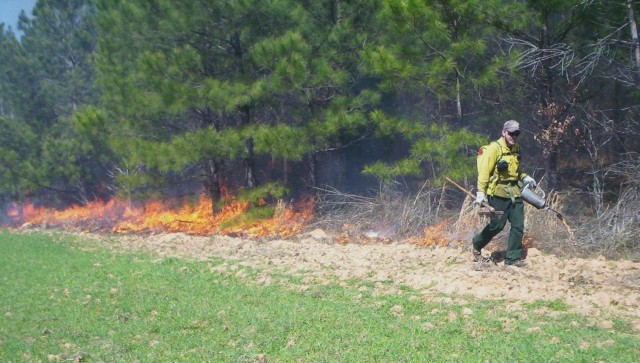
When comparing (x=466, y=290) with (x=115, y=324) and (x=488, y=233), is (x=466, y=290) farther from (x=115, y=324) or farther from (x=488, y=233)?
(x=115, y=324)

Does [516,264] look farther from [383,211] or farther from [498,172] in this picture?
[383,211]

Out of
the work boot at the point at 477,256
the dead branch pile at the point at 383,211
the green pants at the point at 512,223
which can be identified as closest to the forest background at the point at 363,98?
the dead branch pile at the point at 383,211

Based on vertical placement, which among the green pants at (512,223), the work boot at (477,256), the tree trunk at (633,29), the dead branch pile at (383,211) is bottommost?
the dead branch pile at (383,211)

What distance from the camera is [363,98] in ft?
48.3

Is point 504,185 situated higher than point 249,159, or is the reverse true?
point 504,185

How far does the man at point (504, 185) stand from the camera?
27.7 ft

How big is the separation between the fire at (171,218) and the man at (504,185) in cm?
681

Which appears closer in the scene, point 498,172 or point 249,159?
point 498,172

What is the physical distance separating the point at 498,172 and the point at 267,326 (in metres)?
3.77

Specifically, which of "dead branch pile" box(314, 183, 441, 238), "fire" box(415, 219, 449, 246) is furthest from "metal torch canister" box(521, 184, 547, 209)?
"dead branch pile" box(314, 183, 441, 238)

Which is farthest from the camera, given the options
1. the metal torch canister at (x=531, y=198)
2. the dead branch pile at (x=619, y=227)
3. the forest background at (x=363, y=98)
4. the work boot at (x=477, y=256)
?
the forest background at (x=363, y=98)

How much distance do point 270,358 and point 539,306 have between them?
9.69 ft

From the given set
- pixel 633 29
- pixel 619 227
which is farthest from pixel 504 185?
pixel 633 29

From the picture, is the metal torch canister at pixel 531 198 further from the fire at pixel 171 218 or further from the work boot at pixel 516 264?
the fire at pixel 171 218
